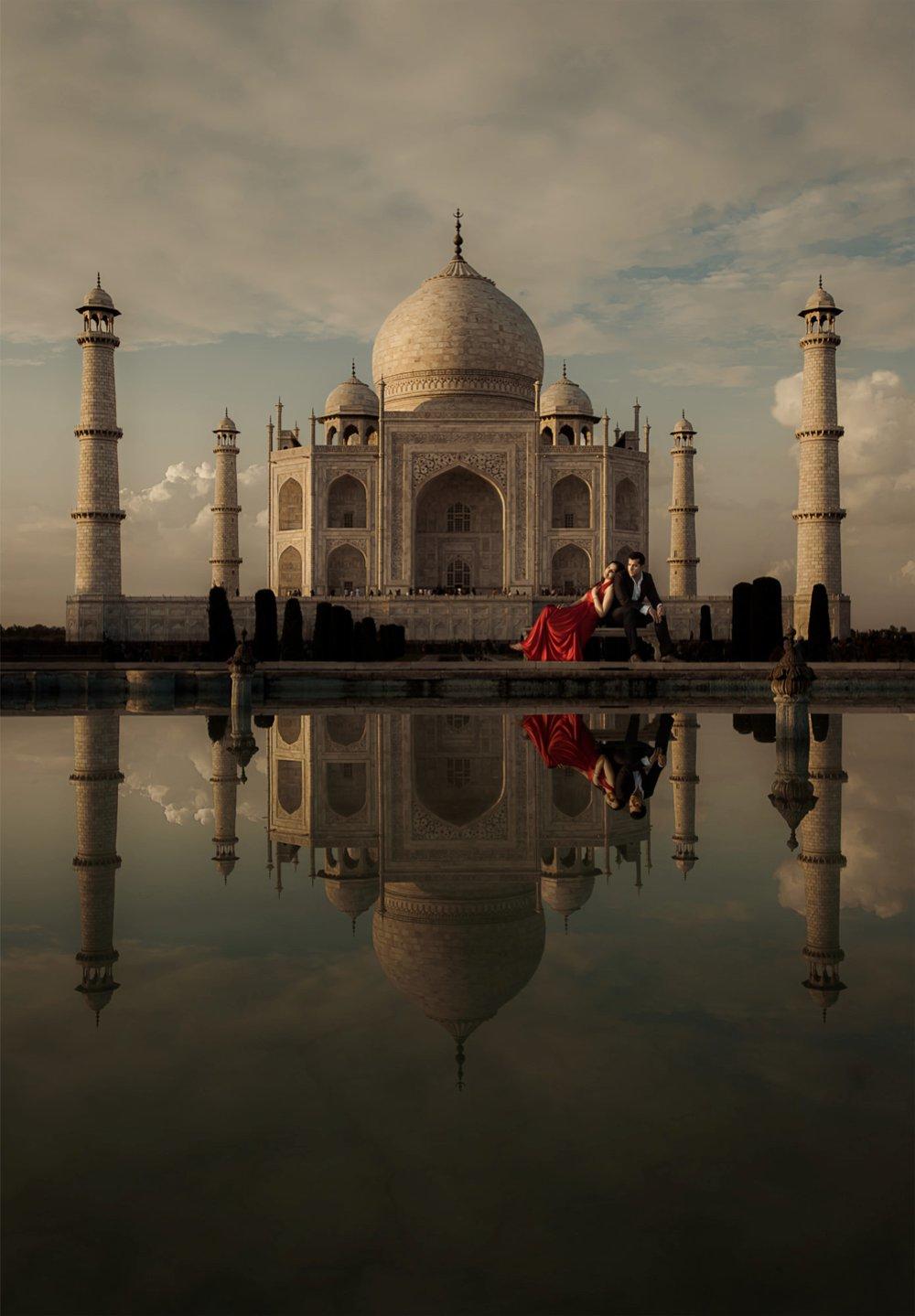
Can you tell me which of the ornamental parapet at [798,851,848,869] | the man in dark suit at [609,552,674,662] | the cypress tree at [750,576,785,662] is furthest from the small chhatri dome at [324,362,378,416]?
the ornamental parapet at [798,851,848,869]

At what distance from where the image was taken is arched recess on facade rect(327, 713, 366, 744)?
895cm

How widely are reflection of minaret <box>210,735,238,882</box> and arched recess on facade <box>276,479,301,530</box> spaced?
21.6m

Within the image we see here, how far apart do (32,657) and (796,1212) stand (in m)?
21.7

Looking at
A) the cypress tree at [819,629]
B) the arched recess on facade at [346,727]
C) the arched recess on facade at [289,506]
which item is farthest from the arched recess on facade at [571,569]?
the arched recess on facade at [346,727]

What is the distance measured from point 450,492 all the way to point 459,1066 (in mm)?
29066

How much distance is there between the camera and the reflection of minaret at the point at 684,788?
15.3 feet

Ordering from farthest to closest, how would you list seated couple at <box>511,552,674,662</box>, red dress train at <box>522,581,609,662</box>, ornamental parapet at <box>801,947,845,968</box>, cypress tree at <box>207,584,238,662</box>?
1. cypress tree at <box>207,584,238,662</box>
2. red dress train at <box>522,581,609,662</box>
3. seated couple at <box>511,552,674,662</box>
4. ornamental parapet at <box>801,947,845,968</box>

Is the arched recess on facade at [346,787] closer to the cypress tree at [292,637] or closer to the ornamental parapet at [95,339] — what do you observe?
the cypress tree at [292,637]

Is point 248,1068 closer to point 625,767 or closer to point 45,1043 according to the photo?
point 45,1043

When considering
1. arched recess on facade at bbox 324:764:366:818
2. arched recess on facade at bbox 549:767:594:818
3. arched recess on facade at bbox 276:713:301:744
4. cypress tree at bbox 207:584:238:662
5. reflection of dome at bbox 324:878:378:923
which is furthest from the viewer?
cypress tree at bbox 207:584:238:662

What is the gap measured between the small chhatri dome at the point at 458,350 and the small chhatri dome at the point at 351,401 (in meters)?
0.78

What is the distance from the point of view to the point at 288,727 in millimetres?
10258

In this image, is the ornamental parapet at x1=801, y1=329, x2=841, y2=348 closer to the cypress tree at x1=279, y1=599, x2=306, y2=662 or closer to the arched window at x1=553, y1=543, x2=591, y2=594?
the arched window at x1=553, y1=543, x2=591, y2=594

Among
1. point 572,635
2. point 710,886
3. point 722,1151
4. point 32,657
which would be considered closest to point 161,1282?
point 722,1151
